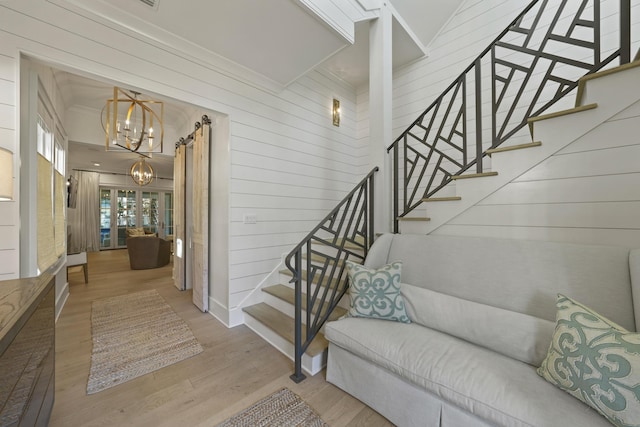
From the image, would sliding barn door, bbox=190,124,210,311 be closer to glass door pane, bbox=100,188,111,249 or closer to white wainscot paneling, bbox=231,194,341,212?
white wainscot paneling, bbox=231,194,341,212

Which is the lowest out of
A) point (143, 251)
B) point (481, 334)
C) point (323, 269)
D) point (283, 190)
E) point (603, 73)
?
point (143, 251)

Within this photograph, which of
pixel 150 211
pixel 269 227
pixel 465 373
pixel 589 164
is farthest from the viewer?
pixel 150 211

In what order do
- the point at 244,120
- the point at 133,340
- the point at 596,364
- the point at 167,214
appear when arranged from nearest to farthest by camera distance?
1. the point at 596,364
2. the point at 133,340
3. the point at 244,120
4. the point at 167,214

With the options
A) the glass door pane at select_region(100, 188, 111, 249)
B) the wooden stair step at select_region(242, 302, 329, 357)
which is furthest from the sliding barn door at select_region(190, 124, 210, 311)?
the glass door pane at select_region(100, 188, 111, 249)

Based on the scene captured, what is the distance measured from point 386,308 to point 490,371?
681 mm

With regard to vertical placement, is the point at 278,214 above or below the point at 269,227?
above

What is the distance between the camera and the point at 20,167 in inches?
66.6

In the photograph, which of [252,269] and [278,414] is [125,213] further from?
[278,414]

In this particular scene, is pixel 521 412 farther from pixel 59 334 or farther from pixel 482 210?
pixel 59 334

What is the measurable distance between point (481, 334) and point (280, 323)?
1.71 m

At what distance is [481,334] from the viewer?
1.50 m

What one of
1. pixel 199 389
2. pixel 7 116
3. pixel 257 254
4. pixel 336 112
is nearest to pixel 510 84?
pixel 336 112

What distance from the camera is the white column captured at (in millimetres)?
2766

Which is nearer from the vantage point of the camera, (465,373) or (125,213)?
(465,373)
